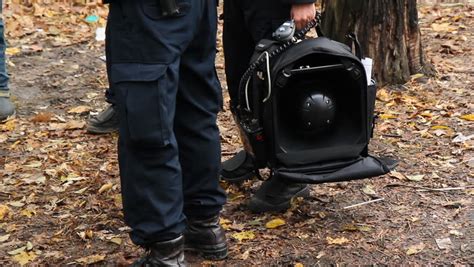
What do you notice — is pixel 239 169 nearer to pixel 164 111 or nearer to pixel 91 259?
pixel 91 259

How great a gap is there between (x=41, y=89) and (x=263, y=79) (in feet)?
11.3

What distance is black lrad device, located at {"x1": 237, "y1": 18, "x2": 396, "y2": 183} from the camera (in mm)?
3498

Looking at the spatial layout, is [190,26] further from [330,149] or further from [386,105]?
[386,105]

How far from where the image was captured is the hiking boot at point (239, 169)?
430cm

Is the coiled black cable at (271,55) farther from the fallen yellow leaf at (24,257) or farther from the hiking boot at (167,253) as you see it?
the fallen yellow leaf at (24,257)

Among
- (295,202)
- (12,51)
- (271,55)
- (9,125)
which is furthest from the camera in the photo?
(12,51)

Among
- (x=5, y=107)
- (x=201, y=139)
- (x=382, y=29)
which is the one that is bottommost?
(x=5, y=107)

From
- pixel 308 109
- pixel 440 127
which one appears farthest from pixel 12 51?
pixel 308 109

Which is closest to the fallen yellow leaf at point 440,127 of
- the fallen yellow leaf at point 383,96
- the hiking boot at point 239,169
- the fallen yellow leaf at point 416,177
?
the fallen yellow leaf at point 383,96

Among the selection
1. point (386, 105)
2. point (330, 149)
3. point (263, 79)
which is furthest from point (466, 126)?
point (263, 79)

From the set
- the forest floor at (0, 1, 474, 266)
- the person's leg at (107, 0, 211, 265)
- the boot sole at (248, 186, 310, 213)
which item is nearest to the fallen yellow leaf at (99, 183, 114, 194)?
the forest floor at (0, 1, 474, 266)

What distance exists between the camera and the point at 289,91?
3.60 meters

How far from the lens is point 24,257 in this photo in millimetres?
3721

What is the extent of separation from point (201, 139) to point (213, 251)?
1.79 feet
